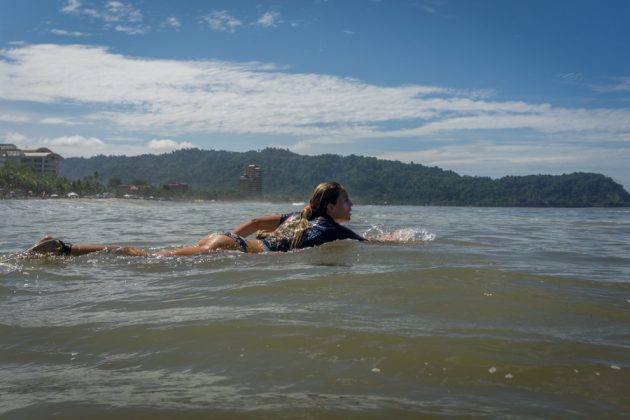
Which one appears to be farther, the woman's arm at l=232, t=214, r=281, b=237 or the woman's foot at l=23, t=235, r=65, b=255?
the woman's arm at l=232, t=214, r=281, b=237

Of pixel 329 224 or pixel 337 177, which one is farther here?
pixel 337 177

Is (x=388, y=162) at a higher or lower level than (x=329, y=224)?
higher

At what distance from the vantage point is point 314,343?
9.14ft

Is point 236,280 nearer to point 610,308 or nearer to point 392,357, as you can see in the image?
point 392,357

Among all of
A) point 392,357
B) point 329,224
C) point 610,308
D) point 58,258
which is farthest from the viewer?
point 329,224

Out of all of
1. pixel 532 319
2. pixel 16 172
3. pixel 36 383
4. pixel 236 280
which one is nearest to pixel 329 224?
pixel 236 280

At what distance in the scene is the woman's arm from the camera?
689cm

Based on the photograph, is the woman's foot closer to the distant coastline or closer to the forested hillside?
the distant coastline

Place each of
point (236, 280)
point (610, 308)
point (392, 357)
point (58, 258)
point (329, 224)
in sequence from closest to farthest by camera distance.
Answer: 1. point (392, 357)
2. point (610, 308)
3. point (236, 280)
4. point (58, 258)
5. point (329, 224)

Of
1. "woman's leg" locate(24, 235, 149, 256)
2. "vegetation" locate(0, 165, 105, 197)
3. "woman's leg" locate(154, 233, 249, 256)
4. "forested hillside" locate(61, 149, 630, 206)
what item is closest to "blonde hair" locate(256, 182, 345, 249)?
"woman's leg" locate(154, 233, 249, 256)

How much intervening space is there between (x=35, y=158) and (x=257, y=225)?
149536 millimetres

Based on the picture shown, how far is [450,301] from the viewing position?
3.79 meters

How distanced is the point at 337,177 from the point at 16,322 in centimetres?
13238

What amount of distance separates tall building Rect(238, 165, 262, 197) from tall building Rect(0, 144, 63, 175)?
5026 cm
